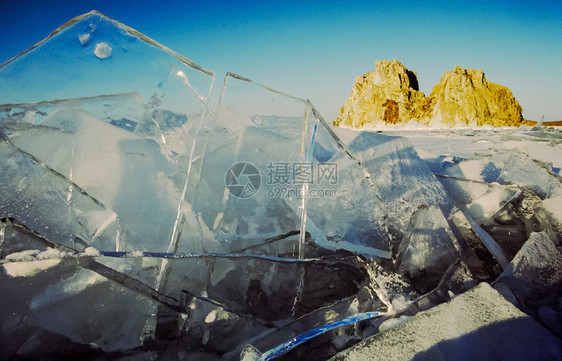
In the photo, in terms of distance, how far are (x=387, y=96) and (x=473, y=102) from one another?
1235 centimetres

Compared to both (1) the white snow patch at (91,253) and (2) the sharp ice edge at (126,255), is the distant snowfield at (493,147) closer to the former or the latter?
(2) the sharp ice edge at (126,255)

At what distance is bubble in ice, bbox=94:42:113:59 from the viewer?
1086 millimetres

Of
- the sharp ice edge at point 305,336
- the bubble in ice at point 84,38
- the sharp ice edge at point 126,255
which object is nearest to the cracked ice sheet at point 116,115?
the bubble in ice at point 84,38

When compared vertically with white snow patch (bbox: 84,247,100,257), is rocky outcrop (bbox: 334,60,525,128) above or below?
above

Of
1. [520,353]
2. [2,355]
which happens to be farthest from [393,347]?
[2,355]

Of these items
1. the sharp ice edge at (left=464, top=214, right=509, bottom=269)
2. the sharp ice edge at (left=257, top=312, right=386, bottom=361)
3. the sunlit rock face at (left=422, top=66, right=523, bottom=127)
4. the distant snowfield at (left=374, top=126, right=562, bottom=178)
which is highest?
the sunlit rock face at (left=422, top=66, right=523, bottom=127)

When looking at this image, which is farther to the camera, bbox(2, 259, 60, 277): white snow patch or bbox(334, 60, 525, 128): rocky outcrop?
bbox(334, 60, 525, 128): rocky outcrop

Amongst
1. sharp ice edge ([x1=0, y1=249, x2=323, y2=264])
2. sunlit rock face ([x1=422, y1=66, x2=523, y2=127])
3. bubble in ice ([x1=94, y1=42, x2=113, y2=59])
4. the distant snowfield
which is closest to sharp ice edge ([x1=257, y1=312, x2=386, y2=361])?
sharp ice edge ([x1=0, y1=249, x2=323, y2=264])

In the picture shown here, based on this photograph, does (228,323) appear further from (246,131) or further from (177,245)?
(246,131)

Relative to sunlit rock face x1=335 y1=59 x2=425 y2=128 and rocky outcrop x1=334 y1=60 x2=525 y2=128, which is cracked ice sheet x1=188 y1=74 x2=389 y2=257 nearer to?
sunlit rock face x1=335 y1=59 x2=425 y2=128

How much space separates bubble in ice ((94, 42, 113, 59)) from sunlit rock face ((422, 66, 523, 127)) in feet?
150

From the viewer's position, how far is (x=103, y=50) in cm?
109

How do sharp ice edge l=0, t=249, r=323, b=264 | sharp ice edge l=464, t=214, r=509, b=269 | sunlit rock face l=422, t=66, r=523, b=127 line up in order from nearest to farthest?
sharp ice edge l=0, t=249, r=323, b=264 → sharp ice edge l=464, t=214, r=509, b=269 → sunlit rock face l=422, t=66, r=523, b=127

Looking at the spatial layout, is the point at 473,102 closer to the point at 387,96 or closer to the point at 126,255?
the point at 387,96
